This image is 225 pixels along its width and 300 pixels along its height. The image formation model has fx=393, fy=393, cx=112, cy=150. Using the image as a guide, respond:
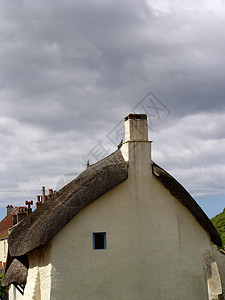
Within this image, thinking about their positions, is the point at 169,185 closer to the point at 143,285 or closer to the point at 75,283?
the point at 143,285

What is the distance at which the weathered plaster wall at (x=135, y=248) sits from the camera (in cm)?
1123

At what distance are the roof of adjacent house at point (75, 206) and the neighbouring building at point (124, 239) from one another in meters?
0.03

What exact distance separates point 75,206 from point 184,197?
3.59m

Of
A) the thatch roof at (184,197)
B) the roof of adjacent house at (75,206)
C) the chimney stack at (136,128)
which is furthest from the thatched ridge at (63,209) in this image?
the thatch roof at (184,197)

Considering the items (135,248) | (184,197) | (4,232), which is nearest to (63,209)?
(135,248)

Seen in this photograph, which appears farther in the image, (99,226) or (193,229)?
(193,229)

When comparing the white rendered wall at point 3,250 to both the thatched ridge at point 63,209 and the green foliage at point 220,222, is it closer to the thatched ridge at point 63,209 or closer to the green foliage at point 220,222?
the green foliage at point 220,222

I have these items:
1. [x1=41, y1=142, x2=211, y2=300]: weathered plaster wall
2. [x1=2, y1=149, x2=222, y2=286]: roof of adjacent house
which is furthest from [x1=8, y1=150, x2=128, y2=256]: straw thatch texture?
[x1=41, y1=142, x2=211, y2=300]: weathered plaster wall

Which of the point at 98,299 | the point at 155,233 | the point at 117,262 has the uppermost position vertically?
the point at 155,233

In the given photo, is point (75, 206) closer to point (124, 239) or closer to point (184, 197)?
point (124, 239)

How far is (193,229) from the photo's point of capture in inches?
501

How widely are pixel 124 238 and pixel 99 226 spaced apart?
87cm

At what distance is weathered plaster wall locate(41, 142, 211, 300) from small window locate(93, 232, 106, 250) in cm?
13

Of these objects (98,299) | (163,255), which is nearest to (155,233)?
(163,255)
